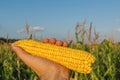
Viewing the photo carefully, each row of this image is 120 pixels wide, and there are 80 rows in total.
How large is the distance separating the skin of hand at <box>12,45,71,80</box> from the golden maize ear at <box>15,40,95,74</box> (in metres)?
0.05

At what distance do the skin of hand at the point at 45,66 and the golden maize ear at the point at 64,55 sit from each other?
5cm

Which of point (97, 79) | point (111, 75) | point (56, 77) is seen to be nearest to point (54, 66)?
point (56, 77)

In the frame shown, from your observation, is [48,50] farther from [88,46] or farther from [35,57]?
[88,46]

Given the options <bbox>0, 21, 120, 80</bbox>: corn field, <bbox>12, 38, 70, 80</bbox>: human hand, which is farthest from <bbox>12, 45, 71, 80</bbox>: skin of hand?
<bbox>0, 21, 120, 80</bbox>: corn field

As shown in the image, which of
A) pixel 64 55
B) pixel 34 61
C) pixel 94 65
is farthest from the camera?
pixel 94 65

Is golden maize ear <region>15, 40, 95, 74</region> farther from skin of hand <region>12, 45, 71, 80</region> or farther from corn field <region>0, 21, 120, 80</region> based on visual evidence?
corn field <region>0, 21, 120, 80</region>

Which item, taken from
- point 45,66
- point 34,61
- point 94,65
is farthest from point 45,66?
point 94,65

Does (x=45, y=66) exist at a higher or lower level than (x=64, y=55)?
lower

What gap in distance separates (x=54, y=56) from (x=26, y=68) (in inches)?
181

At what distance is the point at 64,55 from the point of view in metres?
4.14

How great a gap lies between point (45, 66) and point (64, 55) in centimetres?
27

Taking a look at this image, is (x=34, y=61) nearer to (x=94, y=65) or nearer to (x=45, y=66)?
(x=45, y=66)

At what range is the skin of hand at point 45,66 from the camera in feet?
14.0

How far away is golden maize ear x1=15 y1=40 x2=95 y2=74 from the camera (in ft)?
13.5
